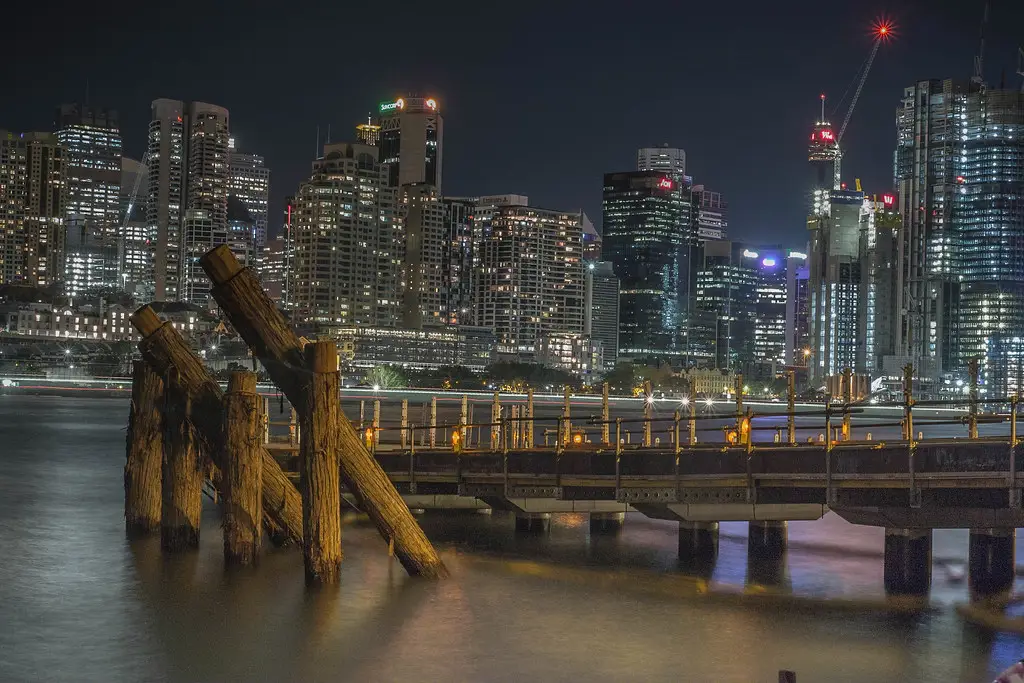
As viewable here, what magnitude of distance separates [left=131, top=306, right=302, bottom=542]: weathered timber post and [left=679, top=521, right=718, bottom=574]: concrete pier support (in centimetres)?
952

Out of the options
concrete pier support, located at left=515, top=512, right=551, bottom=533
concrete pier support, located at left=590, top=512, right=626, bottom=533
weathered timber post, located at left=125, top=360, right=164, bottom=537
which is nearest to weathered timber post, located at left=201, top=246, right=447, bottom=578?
weathered timber post, located at left=125, top=360, right=164, bottom=537

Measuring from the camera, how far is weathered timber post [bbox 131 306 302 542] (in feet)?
89.6

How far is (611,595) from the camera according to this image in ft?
86.9

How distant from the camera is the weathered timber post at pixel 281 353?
917 inches

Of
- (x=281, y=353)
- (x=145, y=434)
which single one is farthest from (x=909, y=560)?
(x=145, y=434)

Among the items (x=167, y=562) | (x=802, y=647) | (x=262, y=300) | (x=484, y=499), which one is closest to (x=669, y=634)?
(x=802, y=647)

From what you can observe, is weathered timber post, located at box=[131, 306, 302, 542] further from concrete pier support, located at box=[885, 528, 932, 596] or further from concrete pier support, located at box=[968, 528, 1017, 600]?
concrete pier support, located at box=[968, 528, 1017, 600]

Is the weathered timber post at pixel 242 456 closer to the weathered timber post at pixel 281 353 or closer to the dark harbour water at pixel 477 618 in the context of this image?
the weathered timber post at pixel 281 353

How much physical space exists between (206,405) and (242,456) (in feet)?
8.77

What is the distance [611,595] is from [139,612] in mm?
9862

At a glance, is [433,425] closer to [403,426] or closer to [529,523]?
[403,426]

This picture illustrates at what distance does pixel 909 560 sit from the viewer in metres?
26.0

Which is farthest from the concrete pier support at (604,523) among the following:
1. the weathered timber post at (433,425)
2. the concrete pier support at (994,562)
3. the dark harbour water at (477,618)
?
the concrete pier support at (994,562)

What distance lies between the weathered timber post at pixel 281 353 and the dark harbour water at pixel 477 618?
7.57 ft
